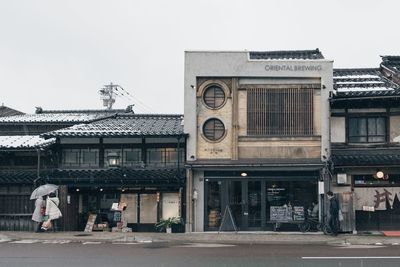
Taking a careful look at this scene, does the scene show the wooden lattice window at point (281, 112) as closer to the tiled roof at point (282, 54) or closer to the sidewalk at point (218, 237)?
the tiled roof at point (282, 54)

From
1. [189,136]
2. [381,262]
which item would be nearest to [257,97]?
[189,136]

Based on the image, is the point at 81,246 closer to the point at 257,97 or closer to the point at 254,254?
the point at 254,254

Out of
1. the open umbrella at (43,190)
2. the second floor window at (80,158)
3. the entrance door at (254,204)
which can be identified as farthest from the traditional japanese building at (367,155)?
the open umbrella at (43,190)

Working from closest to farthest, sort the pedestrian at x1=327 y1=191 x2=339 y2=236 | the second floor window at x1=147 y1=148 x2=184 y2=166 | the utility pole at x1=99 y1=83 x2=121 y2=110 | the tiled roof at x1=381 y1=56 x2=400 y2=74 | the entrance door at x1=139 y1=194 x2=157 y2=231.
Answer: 1. the pedestrian at x1=327 y1=191 x2=339 y2=236
2. the entrance door at x1=139 y1=194 x2=157 y2=231
3. the second floor window at x1=147 y1=148 x2=184 y2=166
4. the tiled roof at x1=381 y1=56 x2=400 y2=74
5. the utility pole at x1=99 y1=83 x2=121 y2=110

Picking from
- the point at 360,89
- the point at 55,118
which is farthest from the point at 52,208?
the point at 360,89

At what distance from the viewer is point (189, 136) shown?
2670 centimetres

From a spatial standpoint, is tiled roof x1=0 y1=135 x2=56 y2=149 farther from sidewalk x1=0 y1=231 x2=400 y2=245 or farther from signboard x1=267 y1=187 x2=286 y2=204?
signboard x1=267 y1=187 x2=286 y2=204

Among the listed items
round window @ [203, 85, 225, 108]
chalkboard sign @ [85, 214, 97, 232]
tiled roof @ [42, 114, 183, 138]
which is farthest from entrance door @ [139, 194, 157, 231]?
round window @ [203, 85, 225, 108]

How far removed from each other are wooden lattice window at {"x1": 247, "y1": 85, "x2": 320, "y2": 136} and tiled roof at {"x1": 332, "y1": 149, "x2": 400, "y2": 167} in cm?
209

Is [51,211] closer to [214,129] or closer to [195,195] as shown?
[195,195]

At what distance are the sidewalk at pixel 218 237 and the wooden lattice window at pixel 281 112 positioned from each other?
516cm

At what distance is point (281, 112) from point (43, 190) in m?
12.5

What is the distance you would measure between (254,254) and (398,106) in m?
12.8

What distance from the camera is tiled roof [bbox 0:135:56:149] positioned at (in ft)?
90.4
